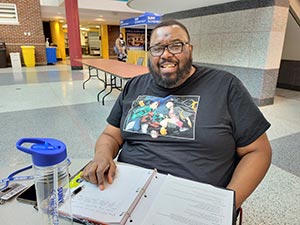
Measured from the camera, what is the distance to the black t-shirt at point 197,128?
0.97 meters

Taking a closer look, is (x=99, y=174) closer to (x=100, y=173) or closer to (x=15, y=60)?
(x=100, y=173)

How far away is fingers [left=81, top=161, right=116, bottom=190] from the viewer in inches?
30.3

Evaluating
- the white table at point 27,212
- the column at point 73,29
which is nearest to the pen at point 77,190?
the white table at point 27,212

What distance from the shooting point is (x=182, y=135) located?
3.29 feet

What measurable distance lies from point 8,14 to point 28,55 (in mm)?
2010

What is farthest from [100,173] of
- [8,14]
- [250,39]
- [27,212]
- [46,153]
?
[8,14]

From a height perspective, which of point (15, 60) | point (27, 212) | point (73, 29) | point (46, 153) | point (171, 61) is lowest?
point (15, 60)

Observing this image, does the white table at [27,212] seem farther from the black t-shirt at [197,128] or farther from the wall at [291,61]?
the wall at [291,61]

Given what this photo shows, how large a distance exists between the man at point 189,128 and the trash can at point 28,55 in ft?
36.1

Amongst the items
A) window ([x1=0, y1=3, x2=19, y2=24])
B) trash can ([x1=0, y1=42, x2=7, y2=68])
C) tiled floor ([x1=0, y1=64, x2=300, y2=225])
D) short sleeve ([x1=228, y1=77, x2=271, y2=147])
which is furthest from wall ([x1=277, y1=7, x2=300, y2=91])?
window ([x1=0, y1=3, x2=19, y2=24])

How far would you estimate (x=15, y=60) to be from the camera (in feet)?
33.8

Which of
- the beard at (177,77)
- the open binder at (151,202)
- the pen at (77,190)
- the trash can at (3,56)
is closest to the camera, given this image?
the open binder at (151,202)

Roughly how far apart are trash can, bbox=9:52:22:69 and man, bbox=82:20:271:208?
435 inches

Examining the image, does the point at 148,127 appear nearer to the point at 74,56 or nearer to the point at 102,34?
the point at 74,56
